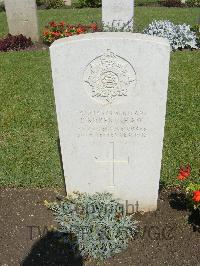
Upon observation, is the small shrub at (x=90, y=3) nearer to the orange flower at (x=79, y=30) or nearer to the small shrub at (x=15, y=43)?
the orange flower at (x=79, y=30)

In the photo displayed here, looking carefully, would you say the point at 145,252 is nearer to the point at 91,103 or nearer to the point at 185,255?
the point at 185,255

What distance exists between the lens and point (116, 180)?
4.04 metres

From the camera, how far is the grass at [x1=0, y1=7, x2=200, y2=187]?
5.12 m

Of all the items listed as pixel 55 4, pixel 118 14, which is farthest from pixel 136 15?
pixel 55 4

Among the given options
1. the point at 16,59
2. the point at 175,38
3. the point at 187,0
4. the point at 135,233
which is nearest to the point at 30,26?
the point at 16,59

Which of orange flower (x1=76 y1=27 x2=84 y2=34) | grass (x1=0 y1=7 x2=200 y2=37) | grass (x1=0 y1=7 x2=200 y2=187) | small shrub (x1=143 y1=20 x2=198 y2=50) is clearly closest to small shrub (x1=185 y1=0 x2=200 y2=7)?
grass (x1=0 y1=7 x2=200 y2=37)

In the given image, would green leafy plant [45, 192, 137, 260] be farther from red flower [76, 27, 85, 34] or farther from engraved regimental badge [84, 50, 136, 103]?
red flower [76, 27, 85, 34]

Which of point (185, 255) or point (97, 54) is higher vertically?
point (97, 54)

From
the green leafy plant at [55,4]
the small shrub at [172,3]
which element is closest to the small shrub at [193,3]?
the small shrub at [172,3]

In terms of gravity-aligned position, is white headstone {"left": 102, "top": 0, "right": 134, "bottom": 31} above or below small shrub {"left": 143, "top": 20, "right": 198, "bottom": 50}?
above

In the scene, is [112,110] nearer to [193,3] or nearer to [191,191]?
[191,191]

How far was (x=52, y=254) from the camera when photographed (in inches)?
148

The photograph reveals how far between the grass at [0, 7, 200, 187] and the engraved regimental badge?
177cm

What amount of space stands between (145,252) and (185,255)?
0.40 meters
